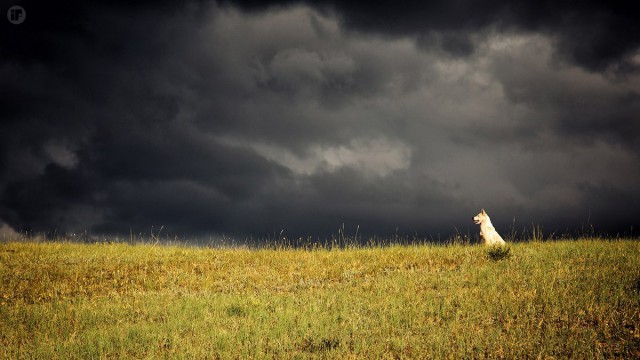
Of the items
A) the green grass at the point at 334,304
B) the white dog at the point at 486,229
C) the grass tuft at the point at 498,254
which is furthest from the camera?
the white dog at the point at 486,229

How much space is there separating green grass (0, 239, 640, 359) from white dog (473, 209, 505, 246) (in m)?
1.38

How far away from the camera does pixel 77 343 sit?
1116 centimetres

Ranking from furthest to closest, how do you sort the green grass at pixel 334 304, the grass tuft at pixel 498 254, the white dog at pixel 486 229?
1. the white dog at pixel 486 229
2. the grass tuft at pixel 498 254
3. the green grass at pixel 334 304

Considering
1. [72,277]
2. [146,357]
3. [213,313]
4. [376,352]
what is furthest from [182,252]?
[376,352]

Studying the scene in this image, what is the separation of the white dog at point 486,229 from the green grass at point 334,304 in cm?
138

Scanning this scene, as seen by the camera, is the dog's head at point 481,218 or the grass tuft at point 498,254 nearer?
the grass tuft at point 498,254

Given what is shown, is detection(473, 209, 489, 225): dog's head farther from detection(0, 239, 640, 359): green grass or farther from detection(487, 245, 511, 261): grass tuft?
detection(487, 245, 511, 261): grass tuft

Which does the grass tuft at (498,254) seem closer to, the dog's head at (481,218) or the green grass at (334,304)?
the green grass at (334,304)

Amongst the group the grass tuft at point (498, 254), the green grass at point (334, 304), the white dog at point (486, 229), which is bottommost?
the green grass at point (334, 304)

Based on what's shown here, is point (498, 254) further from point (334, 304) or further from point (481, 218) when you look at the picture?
point (334, 304)

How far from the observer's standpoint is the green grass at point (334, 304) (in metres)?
10.0

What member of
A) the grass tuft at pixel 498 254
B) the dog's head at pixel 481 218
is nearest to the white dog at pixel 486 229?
the dog's head at pixel 481 218

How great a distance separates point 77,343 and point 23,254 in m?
13.2

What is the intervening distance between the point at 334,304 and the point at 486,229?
12.2m
